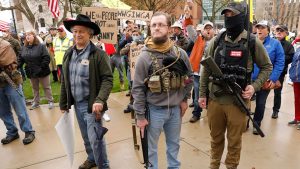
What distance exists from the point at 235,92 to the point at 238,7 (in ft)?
2.94

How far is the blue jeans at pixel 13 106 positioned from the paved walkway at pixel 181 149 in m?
0.28

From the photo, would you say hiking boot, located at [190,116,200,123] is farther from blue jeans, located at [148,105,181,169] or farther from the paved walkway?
blue jeans, located at [148,105,181,169]

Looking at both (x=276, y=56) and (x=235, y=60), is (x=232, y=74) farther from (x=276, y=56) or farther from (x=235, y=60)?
(x=276, y=56)

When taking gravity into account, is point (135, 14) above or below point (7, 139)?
above

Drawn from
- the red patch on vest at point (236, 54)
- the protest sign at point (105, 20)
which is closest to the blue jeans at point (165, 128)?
the red patch on vest at point (236, 54)

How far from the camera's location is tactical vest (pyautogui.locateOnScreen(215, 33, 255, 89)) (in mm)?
2779

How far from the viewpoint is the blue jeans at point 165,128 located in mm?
2857

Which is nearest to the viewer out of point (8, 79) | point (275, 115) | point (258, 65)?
point (258, 65)

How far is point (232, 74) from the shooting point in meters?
2.85

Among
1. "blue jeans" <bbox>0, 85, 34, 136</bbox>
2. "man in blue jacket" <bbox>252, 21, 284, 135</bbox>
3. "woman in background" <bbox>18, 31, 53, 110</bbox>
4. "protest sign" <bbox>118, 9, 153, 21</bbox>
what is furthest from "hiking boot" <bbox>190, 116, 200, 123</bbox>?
"woman in background" <bbox>18, 31, 53, 110</bbox>

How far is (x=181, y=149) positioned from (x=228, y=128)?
1276 millimetres

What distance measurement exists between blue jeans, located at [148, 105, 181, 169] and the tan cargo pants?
1.47 ft

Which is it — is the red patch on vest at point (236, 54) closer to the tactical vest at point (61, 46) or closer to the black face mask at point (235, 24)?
the black face mask at point (235, 24)

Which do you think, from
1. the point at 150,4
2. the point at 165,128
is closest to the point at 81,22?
the point at 165,128
